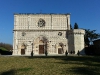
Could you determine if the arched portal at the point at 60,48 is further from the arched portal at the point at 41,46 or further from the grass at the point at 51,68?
the grass at the point at 51,68

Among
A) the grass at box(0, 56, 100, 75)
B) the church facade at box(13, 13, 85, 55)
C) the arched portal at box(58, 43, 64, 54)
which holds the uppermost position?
the church facade at box(13, 13, 85, 55)

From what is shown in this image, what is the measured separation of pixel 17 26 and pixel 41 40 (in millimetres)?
6267

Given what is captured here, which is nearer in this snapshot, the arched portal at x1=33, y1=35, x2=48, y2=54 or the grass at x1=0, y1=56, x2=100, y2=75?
the grass at x1=0, y1=56, x2=100, y2=75

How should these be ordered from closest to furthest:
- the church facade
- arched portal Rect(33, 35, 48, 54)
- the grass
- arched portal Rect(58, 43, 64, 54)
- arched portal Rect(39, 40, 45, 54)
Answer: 1. the grass
2. the church facade
3. arched portal Rect(58, 43, 64, 54)
4. arched portal Rect(33, 35, 48, 54)
5. arched portal Rect(39, 40, 45, 54)

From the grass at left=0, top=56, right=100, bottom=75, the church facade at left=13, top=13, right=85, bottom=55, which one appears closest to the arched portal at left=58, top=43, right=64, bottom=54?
the church facade at left=13, top=13, right=85, bottom=55

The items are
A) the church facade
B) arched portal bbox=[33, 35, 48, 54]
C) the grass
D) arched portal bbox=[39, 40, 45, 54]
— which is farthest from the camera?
arched portal bbox=[39, 40, 45, 54]

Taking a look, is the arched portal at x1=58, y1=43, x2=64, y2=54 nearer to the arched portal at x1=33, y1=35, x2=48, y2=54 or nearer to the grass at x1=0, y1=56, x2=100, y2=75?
the arched portal at x1=33, y1=35, x2=48, y2=54

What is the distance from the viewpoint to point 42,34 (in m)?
39.7

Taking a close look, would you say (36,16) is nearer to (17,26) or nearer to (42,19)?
(42,19)

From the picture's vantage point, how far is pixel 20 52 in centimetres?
3922

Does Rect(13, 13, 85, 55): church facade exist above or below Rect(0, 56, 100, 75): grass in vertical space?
above

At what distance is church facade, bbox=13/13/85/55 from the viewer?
39.2 meters

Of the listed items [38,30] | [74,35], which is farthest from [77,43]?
[38,30]

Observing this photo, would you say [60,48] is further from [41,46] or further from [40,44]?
[40,44]
